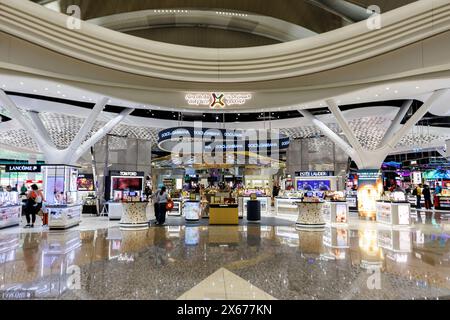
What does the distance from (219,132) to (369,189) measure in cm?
734

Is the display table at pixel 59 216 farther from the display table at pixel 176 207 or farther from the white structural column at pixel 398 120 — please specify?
the white structural column at pixel 398 120

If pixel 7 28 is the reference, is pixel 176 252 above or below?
below

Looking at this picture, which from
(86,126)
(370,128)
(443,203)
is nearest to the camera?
(86,126)

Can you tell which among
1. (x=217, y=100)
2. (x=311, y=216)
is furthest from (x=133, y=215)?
(x=311, y=216)

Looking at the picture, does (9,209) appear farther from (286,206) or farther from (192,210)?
(286,206)

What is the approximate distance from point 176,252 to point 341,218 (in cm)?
724

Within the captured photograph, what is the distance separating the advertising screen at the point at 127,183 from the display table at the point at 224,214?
5.90 meters

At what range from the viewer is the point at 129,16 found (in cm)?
1042

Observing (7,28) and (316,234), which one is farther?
(316,234)

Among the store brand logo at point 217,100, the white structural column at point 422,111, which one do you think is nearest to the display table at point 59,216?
the store brand logo at point 217,100

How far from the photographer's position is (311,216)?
957 centimetres

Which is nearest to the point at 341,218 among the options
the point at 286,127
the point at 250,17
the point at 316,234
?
the point at 316,234

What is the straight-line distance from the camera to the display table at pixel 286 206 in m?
14.0
